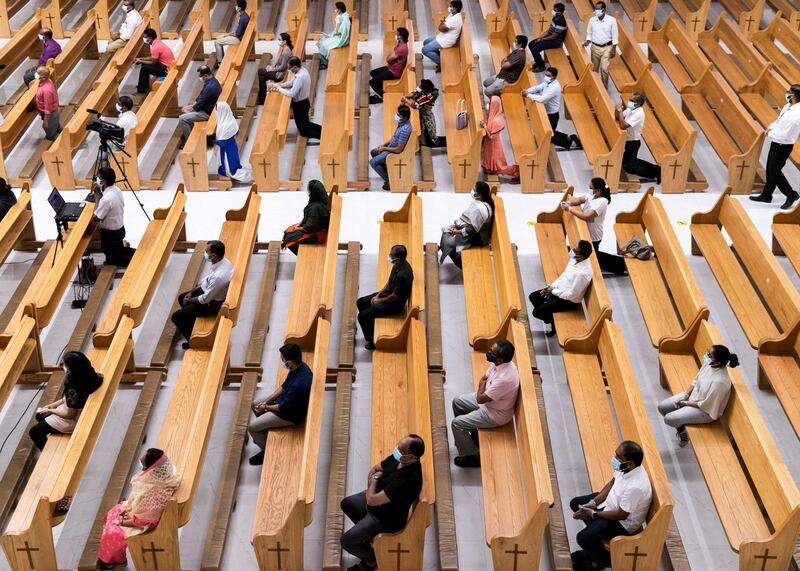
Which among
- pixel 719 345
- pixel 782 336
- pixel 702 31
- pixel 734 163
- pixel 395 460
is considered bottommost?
pixel 395 460

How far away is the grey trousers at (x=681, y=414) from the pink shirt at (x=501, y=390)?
99 centimetres

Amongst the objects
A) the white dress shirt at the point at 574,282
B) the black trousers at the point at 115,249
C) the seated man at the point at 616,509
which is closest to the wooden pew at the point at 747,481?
the seated man at the point at 616,509

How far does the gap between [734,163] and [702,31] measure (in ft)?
13.1

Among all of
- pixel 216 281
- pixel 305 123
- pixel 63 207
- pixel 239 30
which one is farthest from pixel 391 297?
pixel 239 30

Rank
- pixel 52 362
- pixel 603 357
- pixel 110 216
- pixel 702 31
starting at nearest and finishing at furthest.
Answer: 1. pixel 603 357
2. pixel 52 362
3. pixel 110 216
4. pixel 702 31

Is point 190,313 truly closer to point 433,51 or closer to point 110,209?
point 110,209

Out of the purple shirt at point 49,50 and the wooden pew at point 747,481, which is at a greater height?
the purple shirt at point 49,50

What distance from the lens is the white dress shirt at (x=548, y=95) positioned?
9797mm

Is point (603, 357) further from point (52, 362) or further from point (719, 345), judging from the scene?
point (52, 362)

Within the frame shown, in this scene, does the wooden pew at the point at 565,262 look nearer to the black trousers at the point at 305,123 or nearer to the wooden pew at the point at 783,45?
the black trousers at the point at 305,123

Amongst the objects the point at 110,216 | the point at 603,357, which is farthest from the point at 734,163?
the point at 110,216

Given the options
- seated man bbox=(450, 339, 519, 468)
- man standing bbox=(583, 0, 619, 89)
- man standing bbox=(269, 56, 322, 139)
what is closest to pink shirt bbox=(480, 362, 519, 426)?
seated man bbox=(450, 339, 519, 468)

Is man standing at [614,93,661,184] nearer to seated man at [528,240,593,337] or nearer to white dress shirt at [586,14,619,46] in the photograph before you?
white dress shirt at [586,14,619,46]

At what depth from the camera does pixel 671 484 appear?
6070 mm
